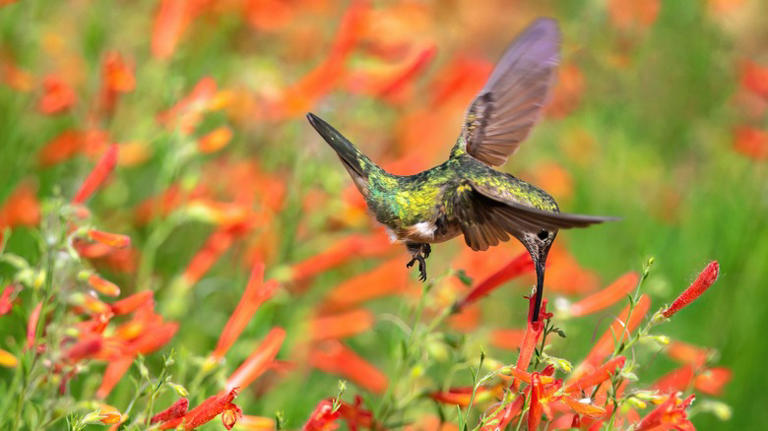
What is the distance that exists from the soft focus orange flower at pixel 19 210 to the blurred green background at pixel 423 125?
79 mm

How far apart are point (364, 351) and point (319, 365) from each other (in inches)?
38.9

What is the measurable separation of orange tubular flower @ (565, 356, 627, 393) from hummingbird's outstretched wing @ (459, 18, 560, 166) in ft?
2.33

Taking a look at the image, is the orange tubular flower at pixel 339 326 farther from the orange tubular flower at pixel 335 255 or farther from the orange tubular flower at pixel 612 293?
the orange tubular flower at pixel 612 293

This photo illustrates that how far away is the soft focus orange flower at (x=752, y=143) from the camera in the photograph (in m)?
4.50

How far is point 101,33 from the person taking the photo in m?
3.91

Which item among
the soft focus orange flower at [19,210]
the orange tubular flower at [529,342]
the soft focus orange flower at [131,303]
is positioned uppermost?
the orange tubular flower at [529,342]

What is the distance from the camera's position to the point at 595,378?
1.64 m

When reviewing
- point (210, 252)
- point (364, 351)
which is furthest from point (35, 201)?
point (364, 351)

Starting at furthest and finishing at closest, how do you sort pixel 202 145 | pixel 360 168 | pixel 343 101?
1. pixel 343 101
2. pixel 202 145
3. pixel 360 168

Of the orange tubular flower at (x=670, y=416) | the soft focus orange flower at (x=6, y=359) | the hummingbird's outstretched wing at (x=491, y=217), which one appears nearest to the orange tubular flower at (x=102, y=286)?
the soft focus orange flower at (x=6, y=359)

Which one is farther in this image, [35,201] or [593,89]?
[593,89]

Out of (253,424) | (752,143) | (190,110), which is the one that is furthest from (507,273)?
(752,143)

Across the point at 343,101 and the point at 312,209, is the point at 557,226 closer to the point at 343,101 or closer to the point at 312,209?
the point at 312,209

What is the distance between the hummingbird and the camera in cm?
170
